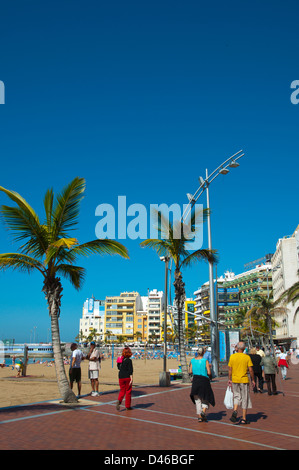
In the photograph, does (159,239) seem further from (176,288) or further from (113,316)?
(113,316)

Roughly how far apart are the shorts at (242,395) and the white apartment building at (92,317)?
15560 cm

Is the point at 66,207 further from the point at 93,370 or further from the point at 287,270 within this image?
the point at 287,270

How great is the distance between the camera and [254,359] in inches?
537

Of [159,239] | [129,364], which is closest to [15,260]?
[129,364]

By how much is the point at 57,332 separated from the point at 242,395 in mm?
5405

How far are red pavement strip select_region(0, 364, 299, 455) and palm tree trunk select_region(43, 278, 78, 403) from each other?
0.39m

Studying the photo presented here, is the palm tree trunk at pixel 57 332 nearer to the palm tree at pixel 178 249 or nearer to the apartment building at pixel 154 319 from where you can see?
the palm tree at pixel 178 249

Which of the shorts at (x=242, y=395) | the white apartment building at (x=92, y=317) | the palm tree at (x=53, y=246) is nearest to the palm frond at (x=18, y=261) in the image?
the palm tree at (x=53, y=246)

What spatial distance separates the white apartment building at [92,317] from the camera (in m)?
163

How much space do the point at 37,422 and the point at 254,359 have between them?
7.85 metres

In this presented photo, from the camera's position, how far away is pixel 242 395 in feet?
27.9
